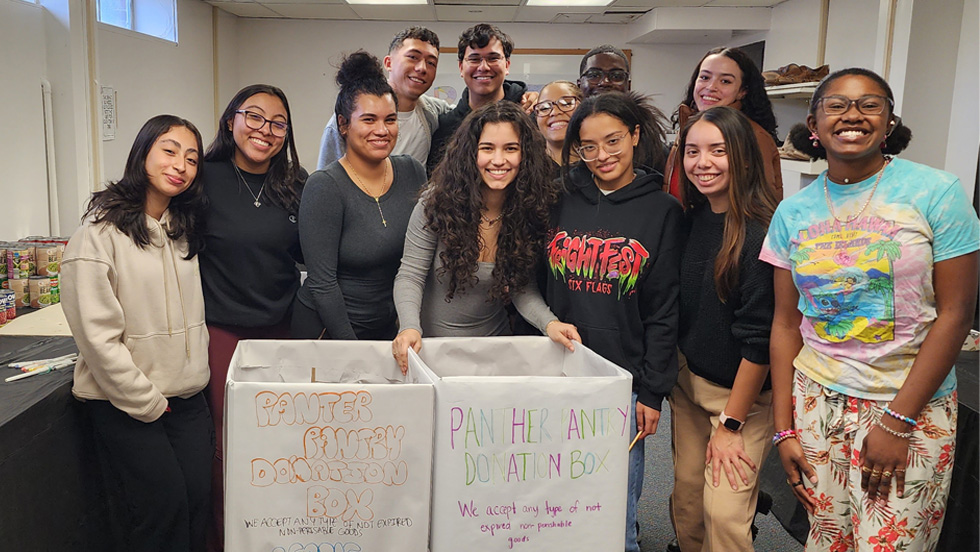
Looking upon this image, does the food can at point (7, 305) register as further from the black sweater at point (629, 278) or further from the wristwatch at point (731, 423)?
the wristwatch at point (731, 423)

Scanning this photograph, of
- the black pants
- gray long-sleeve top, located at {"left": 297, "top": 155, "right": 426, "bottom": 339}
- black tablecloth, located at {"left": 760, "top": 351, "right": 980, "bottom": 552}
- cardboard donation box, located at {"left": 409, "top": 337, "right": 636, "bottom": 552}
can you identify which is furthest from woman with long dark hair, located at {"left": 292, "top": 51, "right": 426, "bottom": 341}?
black tablecloth, located at {"left": 760, "top": 351, "right": 980, "bottom": 552}

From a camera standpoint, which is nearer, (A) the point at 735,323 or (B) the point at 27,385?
(A) the point at 735,323

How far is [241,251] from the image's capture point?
186cm

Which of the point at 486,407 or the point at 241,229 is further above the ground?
the point at 241,229

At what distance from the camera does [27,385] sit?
1767 millimetres

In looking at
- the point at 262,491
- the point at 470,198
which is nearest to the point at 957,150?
the point at 470,198

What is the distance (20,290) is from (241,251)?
1308 millimetres

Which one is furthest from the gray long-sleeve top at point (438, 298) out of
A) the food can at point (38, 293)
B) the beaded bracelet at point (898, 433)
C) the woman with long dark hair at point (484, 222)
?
the food can at point (38, 293)

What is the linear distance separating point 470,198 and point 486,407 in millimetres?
609

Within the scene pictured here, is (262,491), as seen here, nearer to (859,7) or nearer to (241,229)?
(241,229)

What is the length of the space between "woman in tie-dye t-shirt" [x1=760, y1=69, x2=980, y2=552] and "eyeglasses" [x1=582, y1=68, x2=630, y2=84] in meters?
1.11

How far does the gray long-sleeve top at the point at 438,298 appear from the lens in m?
1.76

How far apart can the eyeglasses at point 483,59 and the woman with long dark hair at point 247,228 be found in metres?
0.79

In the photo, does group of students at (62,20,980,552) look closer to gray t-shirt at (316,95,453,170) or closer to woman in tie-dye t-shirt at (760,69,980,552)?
woman in tie-dye t-shirt at (760,69,980,552)
